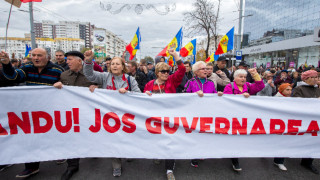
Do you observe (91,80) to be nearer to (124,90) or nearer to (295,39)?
(124,90)

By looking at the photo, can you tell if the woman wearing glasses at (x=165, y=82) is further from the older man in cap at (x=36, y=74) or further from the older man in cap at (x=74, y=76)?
the older man in cap at (x=36, y=74)

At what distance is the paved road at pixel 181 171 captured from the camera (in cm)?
287

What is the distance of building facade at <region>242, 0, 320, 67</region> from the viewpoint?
25.9 metres

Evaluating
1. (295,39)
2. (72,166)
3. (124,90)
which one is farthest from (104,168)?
(295,39)

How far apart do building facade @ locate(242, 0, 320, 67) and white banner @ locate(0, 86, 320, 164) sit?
723 inches

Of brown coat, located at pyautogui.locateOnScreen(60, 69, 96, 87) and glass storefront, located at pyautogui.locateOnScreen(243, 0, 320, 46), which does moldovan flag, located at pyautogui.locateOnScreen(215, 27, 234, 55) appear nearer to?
brown coat, located at pyautogui.locateOnScreen(60, 69, 96, 87)

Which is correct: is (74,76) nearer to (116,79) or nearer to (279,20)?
(116,79)

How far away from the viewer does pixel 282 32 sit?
1319 inches

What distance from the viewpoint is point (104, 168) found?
3088mm

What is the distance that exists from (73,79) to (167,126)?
1.60m

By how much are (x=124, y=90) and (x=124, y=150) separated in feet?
2.82

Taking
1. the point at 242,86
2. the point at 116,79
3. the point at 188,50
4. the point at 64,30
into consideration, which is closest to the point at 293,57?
the point at 188,50

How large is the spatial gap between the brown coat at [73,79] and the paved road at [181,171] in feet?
4.29

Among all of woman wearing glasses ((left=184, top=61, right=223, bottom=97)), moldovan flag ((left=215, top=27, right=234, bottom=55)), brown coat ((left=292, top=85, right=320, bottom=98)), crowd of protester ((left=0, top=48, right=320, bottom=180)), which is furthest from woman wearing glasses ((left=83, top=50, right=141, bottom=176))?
moldovan flag ((left=215, top=27, right=234, bottom=55))
